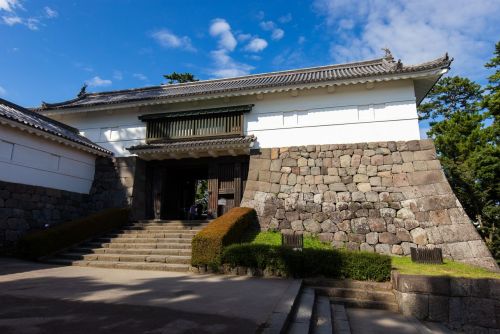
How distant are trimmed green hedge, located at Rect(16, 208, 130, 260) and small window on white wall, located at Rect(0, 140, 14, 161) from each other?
8.88ft

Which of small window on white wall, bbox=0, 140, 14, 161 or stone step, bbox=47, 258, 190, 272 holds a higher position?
small window on white wall, bbox=0, 140, 14, 161

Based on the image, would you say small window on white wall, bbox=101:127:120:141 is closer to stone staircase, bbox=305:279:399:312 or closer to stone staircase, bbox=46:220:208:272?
stone staircase, bbox=46:220:208:272

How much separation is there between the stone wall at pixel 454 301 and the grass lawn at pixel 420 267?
506 millimetres

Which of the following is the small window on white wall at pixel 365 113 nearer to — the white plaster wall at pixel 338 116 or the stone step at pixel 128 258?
the white plaster wall at pixel 338 116

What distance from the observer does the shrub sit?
26.2 ft

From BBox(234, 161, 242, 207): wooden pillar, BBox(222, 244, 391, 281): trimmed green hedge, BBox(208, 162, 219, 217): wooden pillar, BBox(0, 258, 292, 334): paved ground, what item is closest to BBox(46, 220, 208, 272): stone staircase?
BBox(0, 258, 292, 334): paved ground

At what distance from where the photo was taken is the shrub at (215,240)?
797 cm

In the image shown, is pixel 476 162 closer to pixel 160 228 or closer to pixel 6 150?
pixel 160 228

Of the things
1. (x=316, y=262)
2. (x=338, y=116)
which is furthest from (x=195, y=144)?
(x=316, y=262)

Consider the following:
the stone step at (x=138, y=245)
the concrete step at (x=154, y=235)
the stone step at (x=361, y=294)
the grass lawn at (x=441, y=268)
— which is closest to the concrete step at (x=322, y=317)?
the stone step at (x=361, y=294)

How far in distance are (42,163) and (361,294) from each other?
11.7 metres

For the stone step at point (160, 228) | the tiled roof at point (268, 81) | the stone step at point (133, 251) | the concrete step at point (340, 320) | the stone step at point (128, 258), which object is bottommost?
the concrete step at point (340, 320)

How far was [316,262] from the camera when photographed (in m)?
7.23

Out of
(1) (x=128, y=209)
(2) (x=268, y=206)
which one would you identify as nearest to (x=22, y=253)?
(1) (x=128, y=209)
